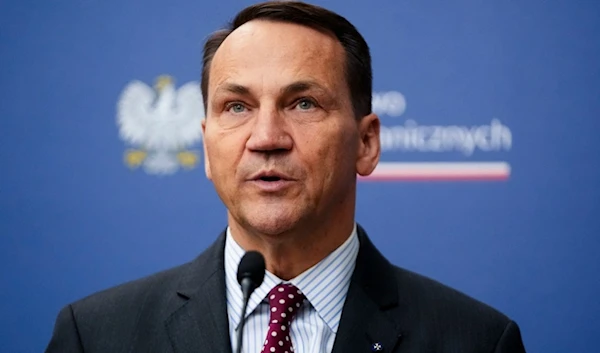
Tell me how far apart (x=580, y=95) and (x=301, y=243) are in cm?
134

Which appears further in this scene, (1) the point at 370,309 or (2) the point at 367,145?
(2) the point at 367,145

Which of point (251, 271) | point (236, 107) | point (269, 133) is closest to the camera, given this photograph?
point (251, 271)

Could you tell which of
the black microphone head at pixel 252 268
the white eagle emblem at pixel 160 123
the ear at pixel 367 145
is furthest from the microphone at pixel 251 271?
the white eagle emblem at pixel 160 123

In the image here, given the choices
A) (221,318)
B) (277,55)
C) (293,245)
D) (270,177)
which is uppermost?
(277,55)

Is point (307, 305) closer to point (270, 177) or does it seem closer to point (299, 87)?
point (270, 177)

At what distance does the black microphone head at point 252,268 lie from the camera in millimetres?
1794

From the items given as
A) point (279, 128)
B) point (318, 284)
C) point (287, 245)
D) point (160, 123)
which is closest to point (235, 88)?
point (279, 128)

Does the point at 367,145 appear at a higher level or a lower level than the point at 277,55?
lower

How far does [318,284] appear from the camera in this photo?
2203 mm

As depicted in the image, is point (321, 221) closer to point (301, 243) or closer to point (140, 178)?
point (301, 243)

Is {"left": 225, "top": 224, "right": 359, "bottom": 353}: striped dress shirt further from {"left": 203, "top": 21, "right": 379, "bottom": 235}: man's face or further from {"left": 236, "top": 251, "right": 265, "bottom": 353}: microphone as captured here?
{"left": 236, "top": 251, "right": 265, "bottom": 353}: microphone

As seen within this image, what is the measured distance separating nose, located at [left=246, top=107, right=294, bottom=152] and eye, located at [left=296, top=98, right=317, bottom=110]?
58mm

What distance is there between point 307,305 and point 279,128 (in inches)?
16.3

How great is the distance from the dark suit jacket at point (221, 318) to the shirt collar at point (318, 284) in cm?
2
